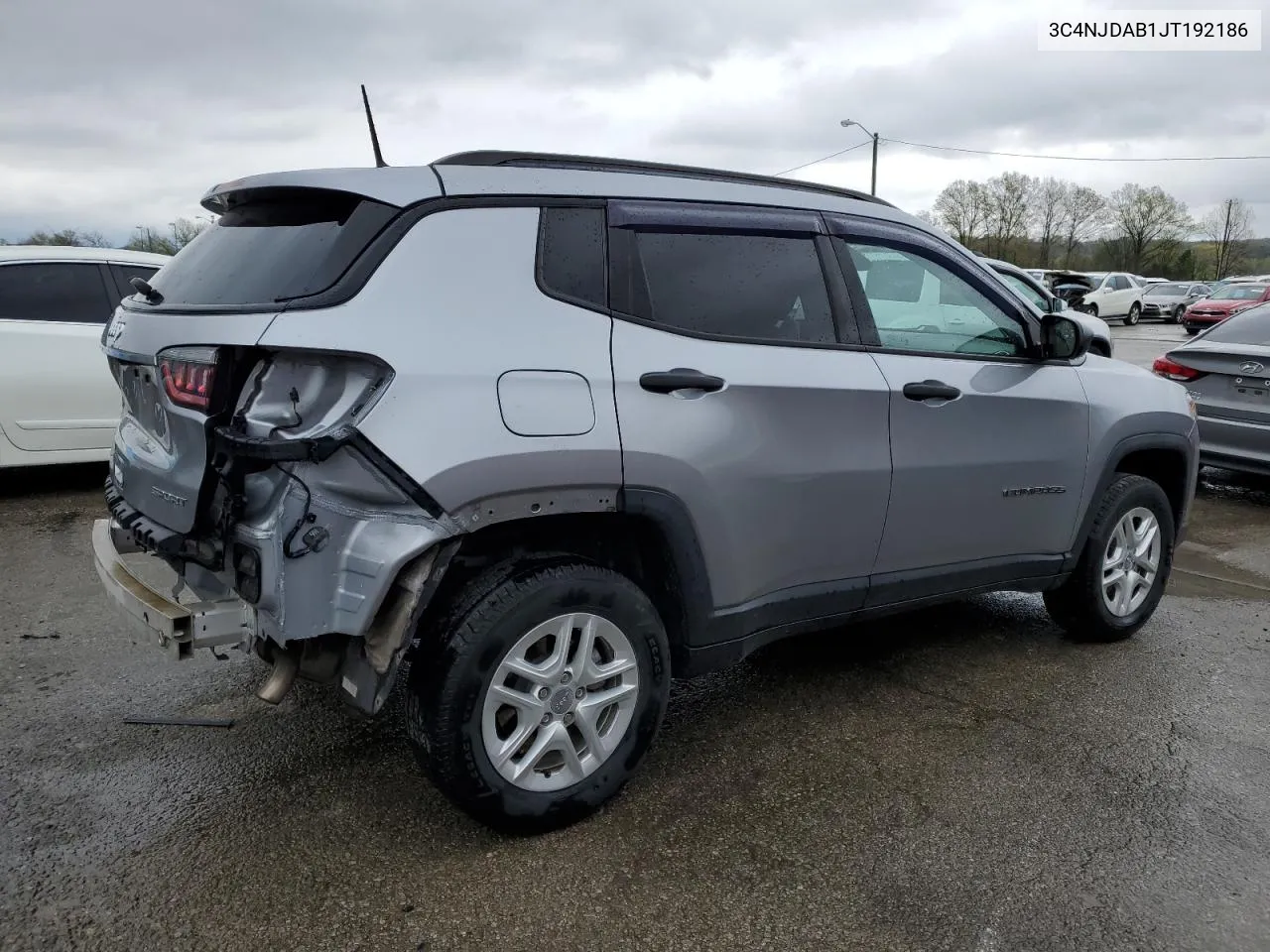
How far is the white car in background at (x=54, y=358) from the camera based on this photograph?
6461 millimetres

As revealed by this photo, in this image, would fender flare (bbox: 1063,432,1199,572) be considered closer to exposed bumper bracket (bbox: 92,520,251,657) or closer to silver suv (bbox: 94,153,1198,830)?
silver suv (bbox: 94,153,1198,830)

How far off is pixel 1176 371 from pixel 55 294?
27.4ft

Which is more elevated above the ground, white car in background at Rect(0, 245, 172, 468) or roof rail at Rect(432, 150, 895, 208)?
roof rail at Rect(432, 150, 895, 208)

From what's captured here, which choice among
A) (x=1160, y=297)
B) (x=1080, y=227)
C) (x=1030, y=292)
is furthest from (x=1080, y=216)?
(x=1030, y=292)

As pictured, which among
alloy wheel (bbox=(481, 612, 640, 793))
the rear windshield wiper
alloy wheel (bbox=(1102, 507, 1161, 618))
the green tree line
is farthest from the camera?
the green tree line

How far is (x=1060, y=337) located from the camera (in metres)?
3.88

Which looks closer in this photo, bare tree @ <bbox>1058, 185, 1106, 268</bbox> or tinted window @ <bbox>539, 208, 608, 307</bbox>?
tinted window @ <bbox>539, 208, 608, 307</bbox>

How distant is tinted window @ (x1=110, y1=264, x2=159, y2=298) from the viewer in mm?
6930

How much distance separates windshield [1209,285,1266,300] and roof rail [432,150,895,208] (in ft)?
85.9

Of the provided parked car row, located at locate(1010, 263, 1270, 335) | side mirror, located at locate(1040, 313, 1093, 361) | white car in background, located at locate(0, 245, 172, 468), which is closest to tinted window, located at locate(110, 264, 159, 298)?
white car in background, located at locate(0, 245, 172, 468)

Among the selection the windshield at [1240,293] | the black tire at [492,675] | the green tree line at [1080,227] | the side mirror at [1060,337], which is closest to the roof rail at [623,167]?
the side mirror at [1060,337]

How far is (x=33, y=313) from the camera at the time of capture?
6.57 metres

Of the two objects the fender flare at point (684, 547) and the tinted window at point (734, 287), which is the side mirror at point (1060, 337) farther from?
the fender flare at point (684, 547)

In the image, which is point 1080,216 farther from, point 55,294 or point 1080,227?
point 55,294
